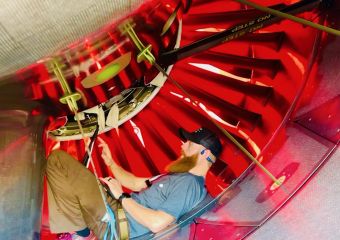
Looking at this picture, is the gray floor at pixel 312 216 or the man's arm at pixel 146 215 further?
the gray floor at pixel 312 216

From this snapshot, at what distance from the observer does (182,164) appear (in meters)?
1.03

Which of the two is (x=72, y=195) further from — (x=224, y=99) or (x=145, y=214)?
(x=224, y=99)

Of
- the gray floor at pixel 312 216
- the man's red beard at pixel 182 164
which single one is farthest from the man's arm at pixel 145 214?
the gray floor at pixel 312 216

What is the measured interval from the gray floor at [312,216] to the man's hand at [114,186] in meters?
0.40

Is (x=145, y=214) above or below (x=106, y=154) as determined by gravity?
below

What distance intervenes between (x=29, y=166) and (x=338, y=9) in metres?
0.72

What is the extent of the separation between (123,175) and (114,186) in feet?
0.13

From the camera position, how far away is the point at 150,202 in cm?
100

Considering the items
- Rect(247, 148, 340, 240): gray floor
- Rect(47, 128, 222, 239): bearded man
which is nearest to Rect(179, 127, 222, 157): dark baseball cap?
Rect(47, 128, 222, 239): bearded man

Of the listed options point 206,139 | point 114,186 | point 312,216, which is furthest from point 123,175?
point 312,216

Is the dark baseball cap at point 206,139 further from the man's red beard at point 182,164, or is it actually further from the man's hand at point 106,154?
the man's hand at point 106,154

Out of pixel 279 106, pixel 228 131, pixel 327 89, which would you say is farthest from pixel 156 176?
pixel 327 89

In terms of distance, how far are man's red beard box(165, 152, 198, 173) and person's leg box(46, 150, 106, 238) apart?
18cm

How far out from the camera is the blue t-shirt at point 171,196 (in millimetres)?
999
